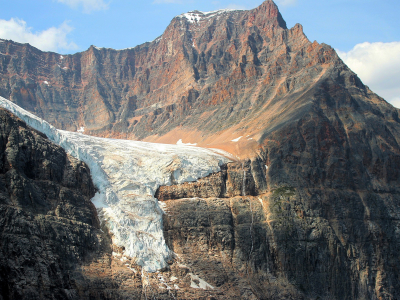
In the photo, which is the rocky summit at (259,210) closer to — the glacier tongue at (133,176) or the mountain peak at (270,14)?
the glacier tongue at (133,176)

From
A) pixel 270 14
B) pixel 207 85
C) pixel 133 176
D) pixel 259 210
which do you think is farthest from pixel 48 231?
pixel 270 14

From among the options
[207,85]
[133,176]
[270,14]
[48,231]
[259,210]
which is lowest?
[48,231]

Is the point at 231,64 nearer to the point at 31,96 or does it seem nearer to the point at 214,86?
the point at 214,86

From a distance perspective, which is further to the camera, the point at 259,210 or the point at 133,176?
the point at 259,210

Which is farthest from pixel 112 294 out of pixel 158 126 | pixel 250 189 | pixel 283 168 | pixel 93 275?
pixel 158 126

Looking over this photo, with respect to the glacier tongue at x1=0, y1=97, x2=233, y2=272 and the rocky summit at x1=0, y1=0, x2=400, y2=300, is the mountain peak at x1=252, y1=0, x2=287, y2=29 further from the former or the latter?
the glacier tongue at x1=0, y1=97, x2=233, y2=272

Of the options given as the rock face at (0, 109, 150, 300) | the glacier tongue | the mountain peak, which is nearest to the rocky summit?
the rock face at (0, 109, 150, 300)

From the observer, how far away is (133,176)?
55.9 m

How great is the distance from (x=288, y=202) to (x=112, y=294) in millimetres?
29363

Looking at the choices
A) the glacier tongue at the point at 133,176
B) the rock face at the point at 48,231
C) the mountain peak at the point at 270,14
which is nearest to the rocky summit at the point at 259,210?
the rock face at the point at 48,231

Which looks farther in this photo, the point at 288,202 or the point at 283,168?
the point at 283,168

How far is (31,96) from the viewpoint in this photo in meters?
181

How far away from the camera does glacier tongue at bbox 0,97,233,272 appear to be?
46969mm

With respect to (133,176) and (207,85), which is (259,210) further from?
(207,85)
